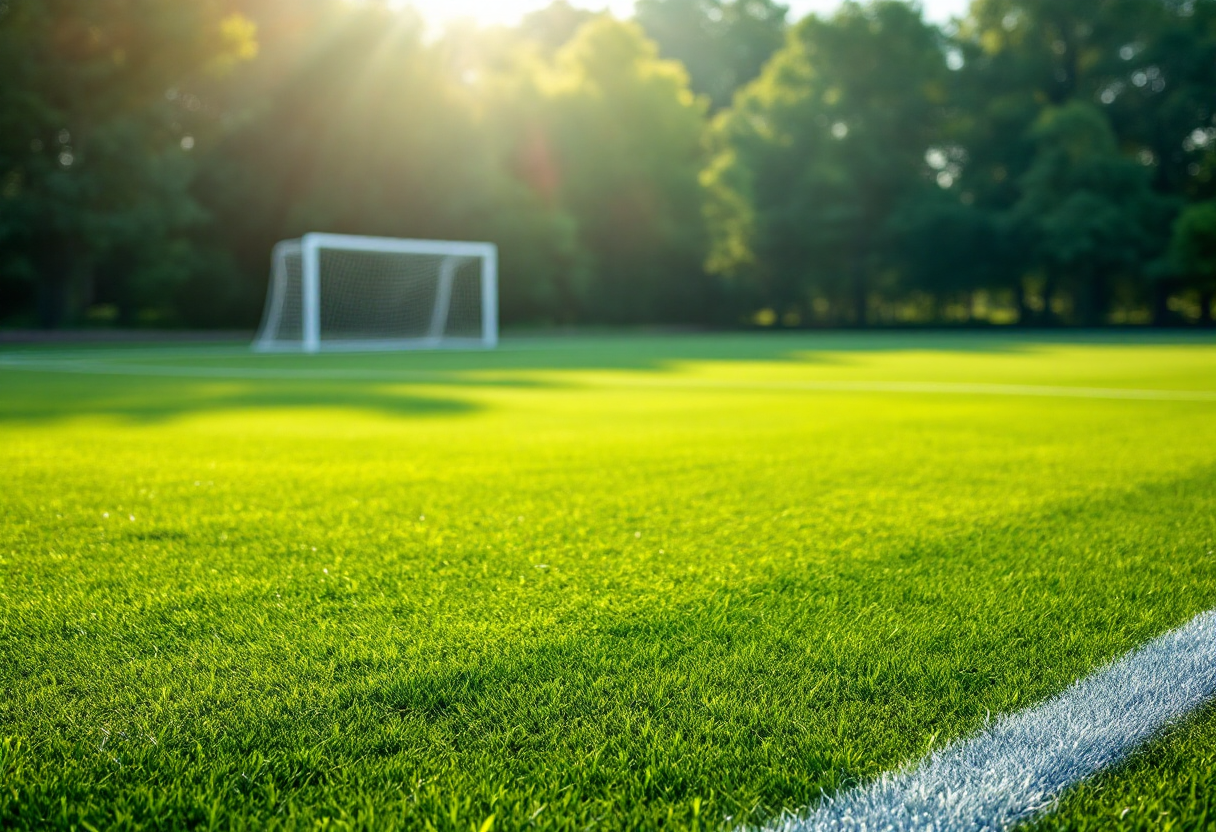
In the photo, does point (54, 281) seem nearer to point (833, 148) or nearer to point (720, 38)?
point (833, 148)

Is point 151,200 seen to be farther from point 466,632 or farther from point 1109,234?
point 1109,234

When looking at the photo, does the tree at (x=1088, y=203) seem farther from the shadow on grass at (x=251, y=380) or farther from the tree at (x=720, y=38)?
the tree at (x=720, y=38)

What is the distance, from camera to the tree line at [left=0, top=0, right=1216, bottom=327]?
26703 millimetres

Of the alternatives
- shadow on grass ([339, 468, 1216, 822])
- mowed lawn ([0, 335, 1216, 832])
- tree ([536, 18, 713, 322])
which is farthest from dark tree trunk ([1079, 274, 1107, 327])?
shadow on grass ([339, 468, 1216, 822])

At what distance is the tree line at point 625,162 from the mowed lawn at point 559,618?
24.4m

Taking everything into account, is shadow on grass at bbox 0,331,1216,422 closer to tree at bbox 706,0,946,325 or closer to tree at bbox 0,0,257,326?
tree at bbox 0,0,257,326

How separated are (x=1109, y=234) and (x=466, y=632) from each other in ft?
137

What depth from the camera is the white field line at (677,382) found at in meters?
9.45

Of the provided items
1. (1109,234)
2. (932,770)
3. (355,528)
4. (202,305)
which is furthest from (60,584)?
(1109,234)

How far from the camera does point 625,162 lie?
4412cm

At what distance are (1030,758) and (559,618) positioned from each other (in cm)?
110

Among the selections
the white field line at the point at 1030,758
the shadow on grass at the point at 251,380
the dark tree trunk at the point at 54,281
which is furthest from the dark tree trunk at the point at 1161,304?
the white field line at the point at 1030,758

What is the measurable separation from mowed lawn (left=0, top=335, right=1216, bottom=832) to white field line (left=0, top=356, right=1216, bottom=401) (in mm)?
3952

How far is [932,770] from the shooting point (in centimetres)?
162
